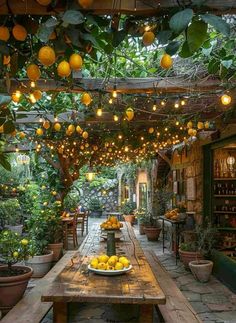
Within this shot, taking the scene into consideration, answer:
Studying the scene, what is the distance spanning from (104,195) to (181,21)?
18350 mm

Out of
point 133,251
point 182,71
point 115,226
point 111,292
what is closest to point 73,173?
point 115,226

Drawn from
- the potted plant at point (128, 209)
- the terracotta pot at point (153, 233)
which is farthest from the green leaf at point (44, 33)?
the potted plant at point (128, 209)

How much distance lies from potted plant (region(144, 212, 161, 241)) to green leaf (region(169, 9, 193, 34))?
32.7 ft

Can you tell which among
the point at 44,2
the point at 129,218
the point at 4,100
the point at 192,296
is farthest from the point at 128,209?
the point at 44,2

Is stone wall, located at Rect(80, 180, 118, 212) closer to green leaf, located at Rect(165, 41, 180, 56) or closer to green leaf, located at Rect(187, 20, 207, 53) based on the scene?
green leaf, located at Rect(165, 41, 180, 56)

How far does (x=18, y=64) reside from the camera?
2.13 m

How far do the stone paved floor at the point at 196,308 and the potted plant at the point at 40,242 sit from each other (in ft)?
5.12

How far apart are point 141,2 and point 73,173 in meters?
9.28

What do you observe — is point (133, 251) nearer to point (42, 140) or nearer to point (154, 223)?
point (42, 140)

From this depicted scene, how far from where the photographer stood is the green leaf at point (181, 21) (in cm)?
149

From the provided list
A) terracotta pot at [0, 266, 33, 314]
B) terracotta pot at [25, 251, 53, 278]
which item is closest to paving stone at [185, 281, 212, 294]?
terracotta pot at [25, 251, 53, 278]

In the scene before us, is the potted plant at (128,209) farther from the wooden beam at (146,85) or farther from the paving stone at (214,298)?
the wooden beam at (146,85)

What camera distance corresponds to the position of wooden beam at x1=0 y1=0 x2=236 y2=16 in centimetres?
176

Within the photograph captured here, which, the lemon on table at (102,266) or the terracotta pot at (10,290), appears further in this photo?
the terracotta pot at (10,290)
